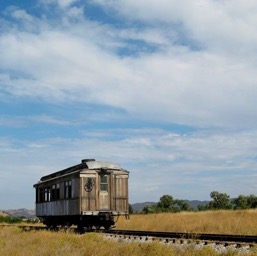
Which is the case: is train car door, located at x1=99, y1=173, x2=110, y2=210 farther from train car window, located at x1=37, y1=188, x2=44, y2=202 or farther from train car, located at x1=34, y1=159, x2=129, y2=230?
train car window, located at x1=37, y1=188, x2=44, y2=202

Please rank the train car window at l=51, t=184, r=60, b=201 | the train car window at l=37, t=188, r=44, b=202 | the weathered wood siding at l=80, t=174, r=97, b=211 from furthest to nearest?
1. the train car window at l=37, t=188, r=44, b=202
2. the train car window at l=51, t=184, r=60, b=201
3. the weathered wood siding at l=80, t=174, r=97, b=211

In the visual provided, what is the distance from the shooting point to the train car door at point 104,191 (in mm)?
21750

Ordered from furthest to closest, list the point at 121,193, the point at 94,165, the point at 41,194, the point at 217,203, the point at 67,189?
the point at 217,203 → the point at 41,194 → the point at 67,189 → the point at 121,193 → the point at 94,165

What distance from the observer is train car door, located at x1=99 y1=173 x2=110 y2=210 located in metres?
21.8

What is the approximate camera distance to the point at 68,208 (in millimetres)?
22891

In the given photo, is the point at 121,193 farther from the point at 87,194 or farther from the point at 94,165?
the point at 94,165

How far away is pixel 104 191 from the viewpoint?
72.0 ft

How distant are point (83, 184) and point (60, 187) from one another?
10.7 ft

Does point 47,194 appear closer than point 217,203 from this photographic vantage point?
Yes

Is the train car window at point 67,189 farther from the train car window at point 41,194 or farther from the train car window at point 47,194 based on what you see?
the train car window at point 41,194

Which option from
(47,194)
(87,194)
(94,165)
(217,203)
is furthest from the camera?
(217,203)

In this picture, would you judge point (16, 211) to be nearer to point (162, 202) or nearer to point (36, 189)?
point (162, 202)

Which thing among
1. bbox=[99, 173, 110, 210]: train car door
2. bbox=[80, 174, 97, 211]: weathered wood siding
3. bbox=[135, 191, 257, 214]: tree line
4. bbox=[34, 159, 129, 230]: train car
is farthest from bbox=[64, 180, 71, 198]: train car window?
bbox=[135, 191, 257, 214]: tree line

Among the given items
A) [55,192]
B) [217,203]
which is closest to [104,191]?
[55,192]
